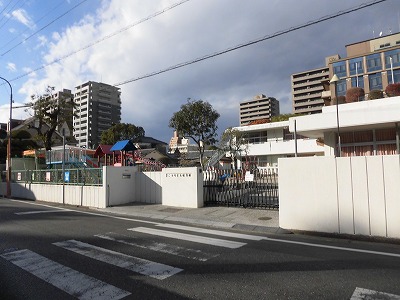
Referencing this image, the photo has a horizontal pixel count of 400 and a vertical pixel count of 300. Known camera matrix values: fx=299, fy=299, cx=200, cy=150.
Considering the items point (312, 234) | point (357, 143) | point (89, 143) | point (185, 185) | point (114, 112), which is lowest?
point (312, 234)

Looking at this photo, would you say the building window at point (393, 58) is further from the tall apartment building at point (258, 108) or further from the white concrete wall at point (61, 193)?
the white concrete wall at point (61, 193)

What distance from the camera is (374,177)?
25.0 ft

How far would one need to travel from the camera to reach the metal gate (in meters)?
11.9

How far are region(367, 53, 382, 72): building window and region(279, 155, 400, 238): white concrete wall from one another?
230ft

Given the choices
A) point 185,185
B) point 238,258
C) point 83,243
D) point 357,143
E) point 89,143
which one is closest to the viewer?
point 238,258

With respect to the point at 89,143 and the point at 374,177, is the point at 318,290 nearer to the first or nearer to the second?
the point at 374,177

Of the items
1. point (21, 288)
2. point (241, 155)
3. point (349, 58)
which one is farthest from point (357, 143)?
point (349, 58)

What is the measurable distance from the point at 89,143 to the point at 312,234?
10661 cm

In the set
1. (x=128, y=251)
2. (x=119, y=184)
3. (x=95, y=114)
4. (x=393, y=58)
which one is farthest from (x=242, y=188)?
(x=95, y=114)

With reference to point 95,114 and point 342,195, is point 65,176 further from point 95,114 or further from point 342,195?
point 95,114

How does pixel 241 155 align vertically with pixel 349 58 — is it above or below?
below

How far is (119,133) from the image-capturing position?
65.4m

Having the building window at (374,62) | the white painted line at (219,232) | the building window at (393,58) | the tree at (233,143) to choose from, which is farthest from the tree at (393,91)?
the building window at (374,62)

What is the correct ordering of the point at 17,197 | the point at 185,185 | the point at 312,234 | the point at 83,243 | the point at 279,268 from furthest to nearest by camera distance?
1. the point at 17,197
2. the point at 185,185
3. the point at 312,234
4. the point at 83,243
5. the point at 279,268
